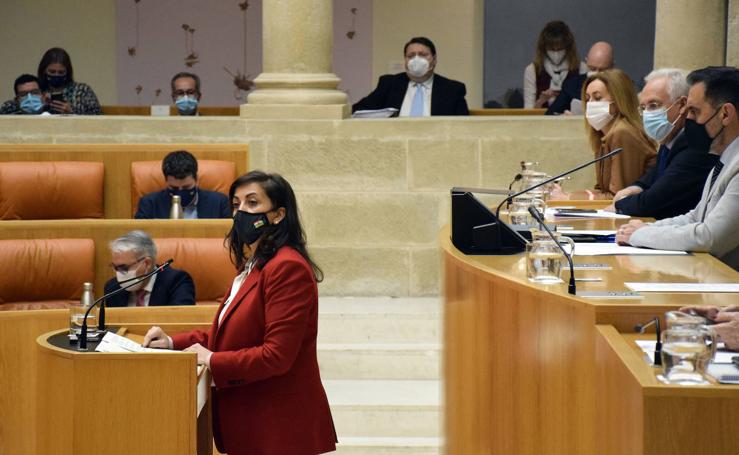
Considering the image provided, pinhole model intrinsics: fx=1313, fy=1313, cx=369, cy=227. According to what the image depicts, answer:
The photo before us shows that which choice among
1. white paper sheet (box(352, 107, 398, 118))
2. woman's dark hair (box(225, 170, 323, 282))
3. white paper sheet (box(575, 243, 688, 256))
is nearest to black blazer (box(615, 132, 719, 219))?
white paper sheet (box(575, 243, 688, 256))

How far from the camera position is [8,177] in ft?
23.5

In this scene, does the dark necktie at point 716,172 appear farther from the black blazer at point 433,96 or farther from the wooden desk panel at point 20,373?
the black blazer at point 433,96

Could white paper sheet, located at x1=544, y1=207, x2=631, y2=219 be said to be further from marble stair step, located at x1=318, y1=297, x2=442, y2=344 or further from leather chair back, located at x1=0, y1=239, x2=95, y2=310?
leather chair back, located at x1=0, y1=239, x2=95, y2=310

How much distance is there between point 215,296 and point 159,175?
4.86ft

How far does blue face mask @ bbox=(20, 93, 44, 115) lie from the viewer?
26.3 ft

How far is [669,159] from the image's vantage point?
4.77 m

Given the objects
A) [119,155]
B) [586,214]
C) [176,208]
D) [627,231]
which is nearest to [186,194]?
[176,208]

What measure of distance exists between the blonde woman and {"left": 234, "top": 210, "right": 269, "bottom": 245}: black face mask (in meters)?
2.22

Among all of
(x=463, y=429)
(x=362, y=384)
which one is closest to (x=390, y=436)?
(x=362, y=384)

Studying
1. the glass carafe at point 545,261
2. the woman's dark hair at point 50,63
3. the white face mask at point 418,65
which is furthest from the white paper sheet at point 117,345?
the woman's dark hair at point 50,63

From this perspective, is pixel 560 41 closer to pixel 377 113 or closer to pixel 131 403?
pixel 377 113

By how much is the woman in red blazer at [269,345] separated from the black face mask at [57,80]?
4757 millimetres

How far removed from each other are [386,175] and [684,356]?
514 centimetres

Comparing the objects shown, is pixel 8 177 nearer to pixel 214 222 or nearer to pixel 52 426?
pixel 214 222
